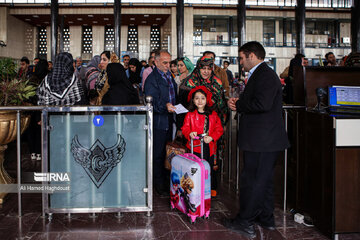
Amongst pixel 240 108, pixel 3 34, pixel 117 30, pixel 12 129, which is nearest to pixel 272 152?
pixel 240 108

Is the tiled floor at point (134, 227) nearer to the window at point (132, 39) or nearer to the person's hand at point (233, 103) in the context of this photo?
the person's hand at point (233, 103)

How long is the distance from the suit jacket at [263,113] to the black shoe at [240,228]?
26.8 inches

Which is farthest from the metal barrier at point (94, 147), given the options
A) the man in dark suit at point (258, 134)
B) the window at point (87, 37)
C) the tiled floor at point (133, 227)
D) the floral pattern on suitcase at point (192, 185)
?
the window at point (87, 37)

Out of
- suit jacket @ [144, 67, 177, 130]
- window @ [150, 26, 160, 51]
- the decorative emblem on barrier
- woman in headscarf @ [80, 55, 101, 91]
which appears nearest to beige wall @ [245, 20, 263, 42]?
window @ [150, 26, 160, 51]

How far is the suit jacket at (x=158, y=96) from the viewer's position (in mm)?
3957

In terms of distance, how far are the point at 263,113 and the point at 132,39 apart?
2055 cm

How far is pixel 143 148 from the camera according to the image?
312 centimetres

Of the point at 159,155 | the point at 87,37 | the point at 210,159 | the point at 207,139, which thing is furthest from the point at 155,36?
the point at 207,139

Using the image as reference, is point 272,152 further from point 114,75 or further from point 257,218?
point 114,75

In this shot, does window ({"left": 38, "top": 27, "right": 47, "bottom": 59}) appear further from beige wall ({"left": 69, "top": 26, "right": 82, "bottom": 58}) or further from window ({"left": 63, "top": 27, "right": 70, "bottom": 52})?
beige wall ({"left": 69, "top": 26, "right": 82, "bottom": 58})

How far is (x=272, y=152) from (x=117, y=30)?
1391 centimetres

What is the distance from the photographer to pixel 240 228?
2.91 meters

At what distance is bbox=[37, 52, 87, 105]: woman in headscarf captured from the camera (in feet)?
12.4

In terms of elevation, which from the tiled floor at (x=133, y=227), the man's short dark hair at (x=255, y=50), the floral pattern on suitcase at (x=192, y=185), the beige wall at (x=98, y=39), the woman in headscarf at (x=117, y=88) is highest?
the beige wall at (x=98, y=39)
